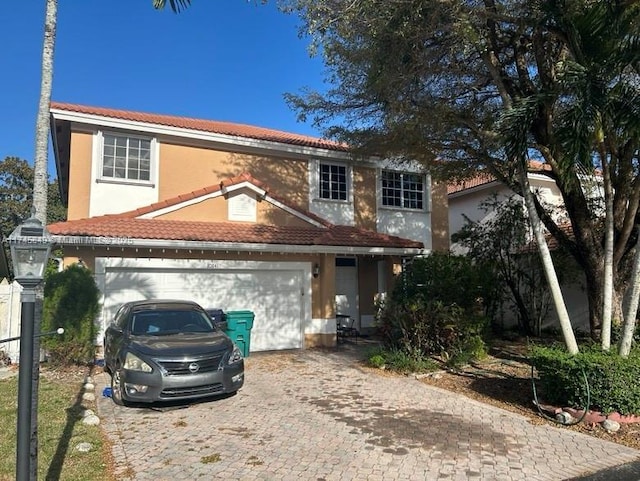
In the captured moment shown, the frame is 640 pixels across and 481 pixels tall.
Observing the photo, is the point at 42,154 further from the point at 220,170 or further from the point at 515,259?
the point at 515,259

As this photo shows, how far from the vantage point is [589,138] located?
7.28m

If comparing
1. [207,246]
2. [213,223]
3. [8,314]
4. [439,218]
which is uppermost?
[439,218]

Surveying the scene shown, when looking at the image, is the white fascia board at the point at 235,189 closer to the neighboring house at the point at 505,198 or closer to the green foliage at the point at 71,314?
the green foliage at the point at 71,314

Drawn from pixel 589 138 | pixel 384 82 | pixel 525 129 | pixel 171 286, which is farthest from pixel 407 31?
pixel 171 286

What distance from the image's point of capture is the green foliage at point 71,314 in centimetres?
1021

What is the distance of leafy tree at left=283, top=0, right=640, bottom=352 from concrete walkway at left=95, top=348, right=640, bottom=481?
2.19 m

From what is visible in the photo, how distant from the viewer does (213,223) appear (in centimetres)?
1327

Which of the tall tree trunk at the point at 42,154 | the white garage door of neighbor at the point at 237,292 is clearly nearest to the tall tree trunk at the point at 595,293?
the white garage door of neighbor at the point at 237,292

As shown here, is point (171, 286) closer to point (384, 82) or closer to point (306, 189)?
point (306, 189)

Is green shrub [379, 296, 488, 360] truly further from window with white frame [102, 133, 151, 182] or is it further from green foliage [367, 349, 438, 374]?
window with white frame [102, 133, 151, 182]

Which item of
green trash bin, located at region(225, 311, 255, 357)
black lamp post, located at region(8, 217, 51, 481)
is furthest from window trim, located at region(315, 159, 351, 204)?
black lamp post, located at region(8, 217, 51, 481)

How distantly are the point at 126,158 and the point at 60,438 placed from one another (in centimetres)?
886

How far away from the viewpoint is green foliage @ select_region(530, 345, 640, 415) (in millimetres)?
6703

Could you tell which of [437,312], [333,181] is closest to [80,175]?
[333,181]
